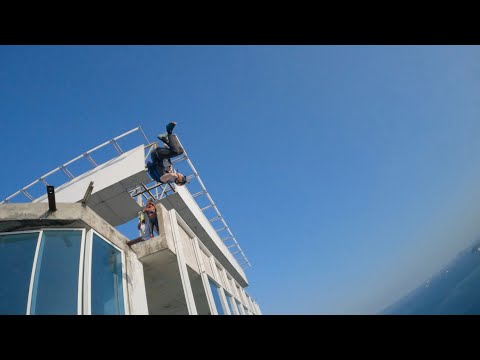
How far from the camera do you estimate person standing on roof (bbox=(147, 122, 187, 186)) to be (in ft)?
34.4

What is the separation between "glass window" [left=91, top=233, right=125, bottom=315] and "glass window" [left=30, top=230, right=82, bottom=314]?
16.3 inches

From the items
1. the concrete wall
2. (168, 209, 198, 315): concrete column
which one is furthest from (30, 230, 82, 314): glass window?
the concrete wall

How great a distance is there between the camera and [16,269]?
5.78 m

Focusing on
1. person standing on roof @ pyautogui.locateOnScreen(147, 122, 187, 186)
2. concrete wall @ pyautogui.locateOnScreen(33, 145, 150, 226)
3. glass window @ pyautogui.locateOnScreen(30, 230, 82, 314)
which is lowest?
glass window @ pyautogui.locateOnScreen(30, 230, 82, 314)

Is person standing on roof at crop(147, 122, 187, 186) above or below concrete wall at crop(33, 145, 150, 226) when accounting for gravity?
below

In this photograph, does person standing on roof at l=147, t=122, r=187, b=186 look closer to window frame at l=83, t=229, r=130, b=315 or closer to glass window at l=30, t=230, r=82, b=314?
window frame at l=83, t=229, r=130, b=315

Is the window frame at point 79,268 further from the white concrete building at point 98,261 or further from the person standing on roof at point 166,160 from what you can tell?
the person standing on roof at point 166,160

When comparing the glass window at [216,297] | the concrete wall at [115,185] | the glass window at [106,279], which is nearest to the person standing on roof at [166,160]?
the concrete wall at [115,185]

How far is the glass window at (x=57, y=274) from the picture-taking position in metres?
5.53

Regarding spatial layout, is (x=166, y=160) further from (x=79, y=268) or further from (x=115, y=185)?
(x=79, y=268)

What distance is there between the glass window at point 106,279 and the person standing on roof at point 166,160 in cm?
373

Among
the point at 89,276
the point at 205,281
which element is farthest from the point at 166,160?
the point at 89,276

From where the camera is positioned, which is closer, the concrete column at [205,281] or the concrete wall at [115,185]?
the concrete column at [205,281]
